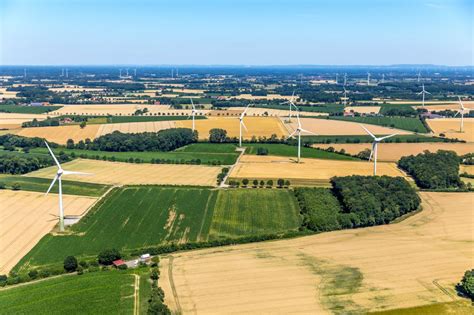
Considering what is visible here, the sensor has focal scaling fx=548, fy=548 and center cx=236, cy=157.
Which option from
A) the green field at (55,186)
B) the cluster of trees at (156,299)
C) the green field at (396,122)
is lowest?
the cluster of trees at (156,299)

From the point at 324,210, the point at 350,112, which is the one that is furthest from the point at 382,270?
the point at 350,112

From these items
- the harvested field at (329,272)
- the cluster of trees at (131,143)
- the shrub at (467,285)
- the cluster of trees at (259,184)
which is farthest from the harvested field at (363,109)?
the shrub at (467,285)

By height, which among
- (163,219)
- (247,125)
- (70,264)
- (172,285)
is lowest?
(172,285)

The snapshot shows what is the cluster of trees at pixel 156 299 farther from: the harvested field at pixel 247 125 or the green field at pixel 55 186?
the harvested field at pixel 247 125

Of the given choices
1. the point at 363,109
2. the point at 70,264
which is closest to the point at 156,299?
the point at 70,264

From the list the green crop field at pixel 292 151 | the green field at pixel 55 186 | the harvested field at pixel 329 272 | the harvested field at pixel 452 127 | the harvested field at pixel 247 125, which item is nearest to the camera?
the harvested field at pixel 329 272

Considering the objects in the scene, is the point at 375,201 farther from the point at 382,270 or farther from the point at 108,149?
the point at 108,149

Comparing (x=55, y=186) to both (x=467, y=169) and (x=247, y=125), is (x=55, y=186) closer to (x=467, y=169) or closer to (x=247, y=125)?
(x=467, y=169)
